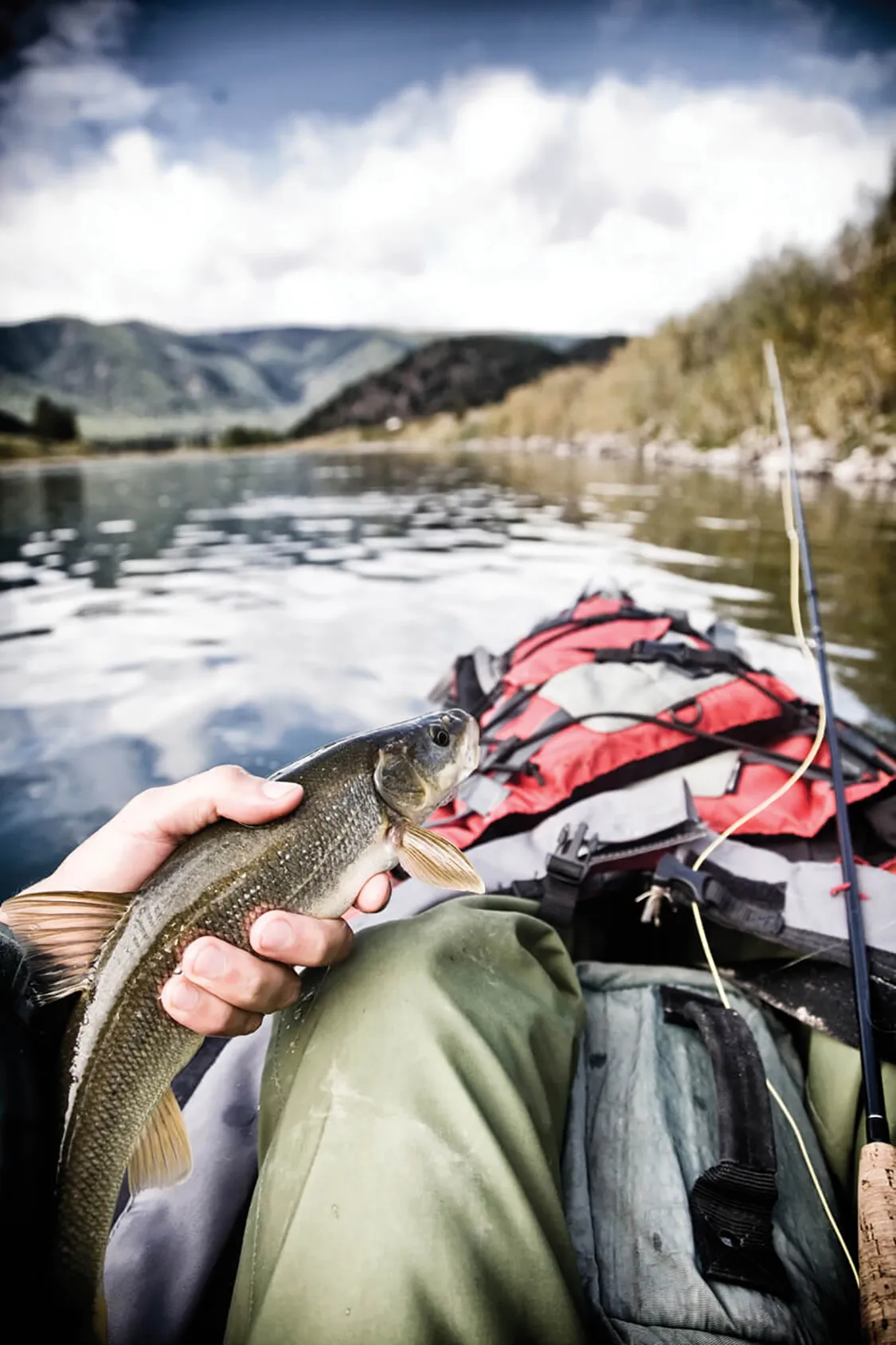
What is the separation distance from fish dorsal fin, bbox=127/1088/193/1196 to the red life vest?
182 cm

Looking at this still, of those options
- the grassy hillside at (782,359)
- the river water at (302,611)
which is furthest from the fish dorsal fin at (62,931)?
the grassy hillside at (782,359)

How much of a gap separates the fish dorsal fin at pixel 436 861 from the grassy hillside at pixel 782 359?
130 ft

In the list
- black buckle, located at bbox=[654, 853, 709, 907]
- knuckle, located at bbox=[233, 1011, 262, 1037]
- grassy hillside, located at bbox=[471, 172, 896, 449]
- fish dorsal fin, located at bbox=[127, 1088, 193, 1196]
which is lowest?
fish dorsal fin, located at bbox=[127, 1088, 193, 1196]

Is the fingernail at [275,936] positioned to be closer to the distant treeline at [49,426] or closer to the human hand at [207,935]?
the human hand at [207,935]

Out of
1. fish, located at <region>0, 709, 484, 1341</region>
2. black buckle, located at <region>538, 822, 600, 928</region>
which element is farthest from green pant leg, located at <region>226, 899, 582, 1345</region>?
black buckle, located at <region>538, 822, 600, 928</region>

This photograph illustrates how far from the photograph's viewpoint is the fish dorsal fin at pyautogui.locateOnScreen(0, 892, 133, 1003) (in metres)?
1.40

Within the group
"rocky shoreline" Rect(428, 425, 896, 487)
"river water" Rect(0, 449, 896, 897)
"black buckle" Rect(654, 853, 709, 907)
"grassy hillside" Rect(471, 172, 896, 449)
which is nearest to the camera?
"black buckle" Rect(654, 853, 709, 907)

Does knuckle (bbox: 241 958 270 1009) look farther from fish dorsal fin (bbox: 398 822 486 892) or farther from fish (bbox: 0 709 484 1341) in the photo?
fish dorsal fin (bbox: 398 822 486 892)

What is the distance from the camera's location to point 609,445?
72562 millimetres

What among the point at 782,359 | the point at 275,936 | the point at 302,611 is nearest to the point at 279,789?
the point at 275,936

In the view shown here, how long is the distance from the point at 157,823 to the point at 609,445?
251ft

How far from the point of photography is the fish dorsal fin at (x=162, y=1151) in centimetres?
148

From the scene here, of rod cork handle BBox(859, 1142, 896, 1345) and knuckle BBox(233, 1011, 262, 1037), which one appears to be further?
knuckle BBox(233, 1011, 262, 1037)

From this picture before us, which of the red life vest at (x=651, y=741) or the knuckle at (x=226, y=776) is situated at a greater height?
the knuckle at (x=226, y=776)
